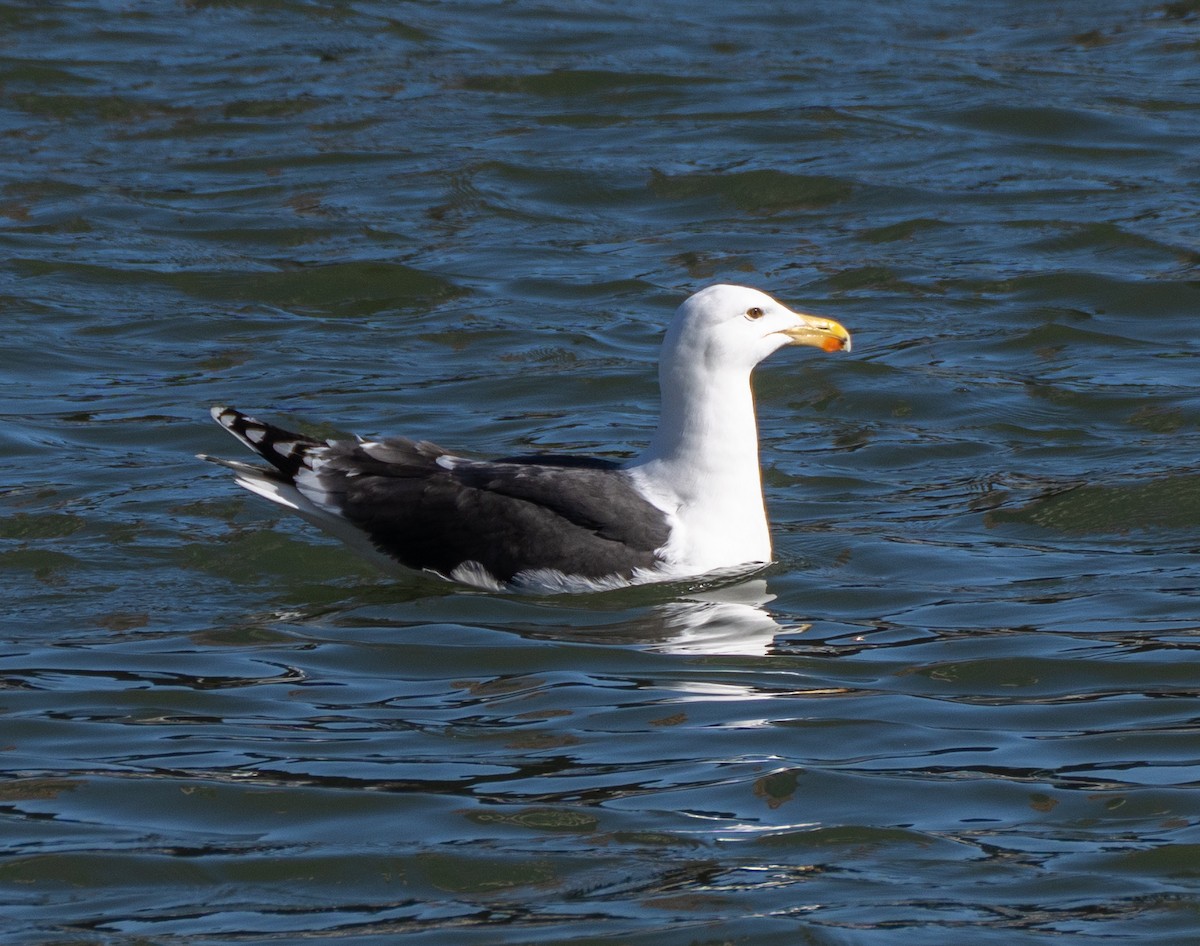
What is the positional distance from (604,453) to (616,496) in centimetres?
216

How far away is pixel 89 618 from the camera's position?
8172 millimetres

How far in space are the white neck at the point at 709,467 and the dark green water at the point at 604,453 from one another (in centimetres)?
23

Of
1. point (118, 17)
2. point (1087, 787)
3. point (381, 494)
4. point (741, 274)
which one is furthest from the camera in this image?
point (118, 17)

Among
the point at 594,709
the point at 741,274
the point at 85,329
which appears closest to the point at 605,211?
the point at 741,274

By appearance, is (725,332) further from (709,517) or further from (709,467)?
(709,517)

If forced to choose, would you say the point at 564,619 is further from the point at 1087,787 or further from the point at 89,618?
the point at 1087,787

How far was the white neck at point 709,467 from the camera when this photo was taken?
8320 millimetres

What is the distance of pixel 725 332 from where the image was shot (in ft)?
27.4

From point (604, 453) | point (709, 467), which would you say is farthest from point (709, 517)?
point (604, 453)

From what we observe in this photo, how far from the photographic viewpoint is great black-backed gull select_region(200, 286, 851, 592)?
8.23 m

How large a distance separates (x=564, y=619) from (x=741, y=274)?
19.0 feet

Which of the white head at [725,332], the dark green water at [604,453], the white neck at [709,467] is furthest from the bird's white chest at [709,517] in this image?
the white head at [725,332]

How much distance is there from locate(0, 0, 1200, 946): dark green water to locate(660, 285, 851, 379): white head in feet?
2.89

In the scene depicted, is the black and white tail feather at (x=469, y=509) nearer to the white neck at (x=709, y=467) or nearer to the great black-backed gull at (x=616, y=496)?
the great black-backed gull at (x=616, y=496)
